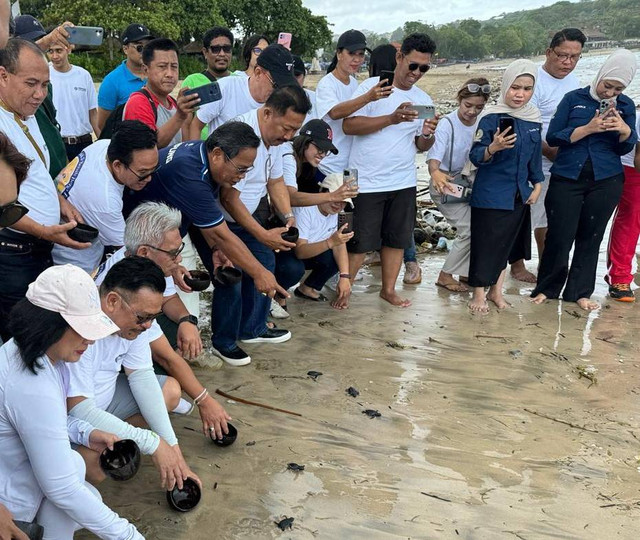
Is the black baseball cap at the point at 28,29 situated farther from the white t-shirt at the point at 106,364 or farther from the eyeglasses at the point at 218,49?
the white t-shirt at the point at 106,364

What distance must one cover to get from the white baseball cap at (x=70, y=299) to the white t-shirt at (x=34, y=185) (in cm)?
91

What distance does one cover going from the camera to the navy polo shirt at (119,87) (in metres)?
4.70

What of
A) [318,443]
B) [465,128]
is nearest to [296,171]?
[465,128]

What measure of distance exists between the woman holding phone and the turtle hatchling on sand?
2.97 meters

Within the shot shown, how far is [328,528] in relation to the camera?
7.66 feet

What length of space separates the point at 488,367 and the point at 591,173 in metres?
1.66

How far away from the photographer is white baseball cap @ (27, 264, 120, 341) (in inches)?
72.0

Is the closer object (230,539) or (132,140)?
(230,539)

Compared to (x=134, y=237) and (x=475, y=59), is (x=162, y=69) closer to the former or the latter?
(x=134, y=237)

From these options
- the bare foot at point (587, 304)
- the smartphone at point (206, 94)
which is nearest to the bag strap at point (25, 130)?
the smartphone at point (206, 94)

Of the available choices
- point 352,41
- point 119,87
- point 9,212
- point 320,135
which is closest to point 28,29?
point 119,87

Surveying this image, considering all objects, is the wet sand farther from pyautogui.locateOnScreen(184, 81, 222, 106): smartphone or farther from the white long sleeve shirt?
pyautogui.locateOnScreen(184, 81, 222, 106): smartphone

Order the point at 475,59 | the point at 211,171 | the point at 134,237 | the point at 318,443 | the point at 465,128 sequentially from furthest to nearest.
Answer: the point at 475,59, the point at 465,128, the point at 211,171, the point at 318,443, the point at 134,237

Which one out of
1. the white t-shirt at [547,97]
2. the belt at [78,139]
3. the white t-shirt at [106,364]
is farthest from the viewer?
the belt at [78,139]
